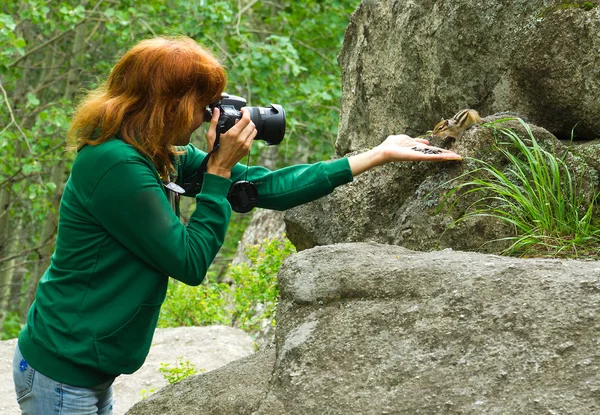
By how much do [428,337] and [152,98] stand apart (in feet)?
3.81

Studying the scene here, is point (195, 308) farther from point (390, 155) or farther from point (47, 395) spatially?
point (47, 395)

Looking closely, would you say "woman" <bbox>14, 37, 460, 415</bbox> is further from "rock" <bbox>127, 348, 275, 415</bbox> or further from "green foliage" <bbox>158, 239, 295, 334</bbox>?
"green foliage" <bbox>158, 239, 295, 334</bbox>

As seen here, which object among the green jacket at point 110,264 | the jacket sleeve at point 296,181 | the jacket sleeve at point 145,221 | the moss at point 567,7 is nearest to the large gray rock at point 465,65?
the moss at point 567,7

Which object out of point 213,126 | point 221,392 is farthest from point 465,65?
point 221,392

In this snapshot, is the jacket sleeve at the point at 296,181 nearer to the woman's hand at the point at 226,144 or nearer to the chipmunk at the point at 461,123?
the woman's hand at the point at 226,144

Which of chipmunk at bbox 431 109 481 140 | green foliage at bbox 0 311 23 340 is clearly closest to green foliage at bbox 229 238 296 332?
chipmunk at bbox 431 109 481 140

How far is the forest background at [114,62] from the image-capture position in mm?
10188

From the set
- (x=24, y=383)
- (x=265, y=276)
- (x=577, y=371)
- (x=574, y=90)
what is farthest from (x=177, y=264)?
(x=265, y=276)

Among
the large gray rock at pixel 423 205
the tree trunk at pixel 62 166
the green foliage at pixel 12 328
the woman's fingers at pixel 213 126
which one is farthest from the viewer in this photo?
the green foliage at pixel 12 328

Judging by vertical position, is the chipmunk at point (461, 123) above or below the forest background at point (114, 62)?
above

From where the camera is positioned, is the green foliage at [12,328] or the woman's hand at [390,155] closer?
the woman's hand at [390,155]

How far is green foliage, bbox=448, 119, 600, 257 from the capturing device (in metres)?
3.15

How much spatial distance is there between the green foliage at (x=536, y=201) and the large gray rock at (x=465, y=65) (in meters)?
0.47

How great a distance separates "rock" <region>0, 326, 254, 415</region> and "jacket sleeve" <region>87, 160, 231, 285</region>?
3315mm
